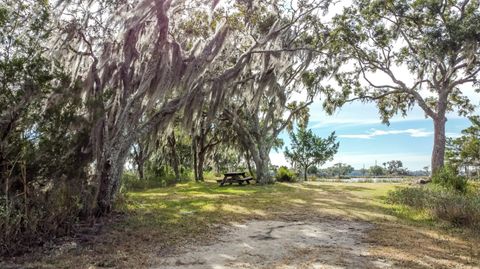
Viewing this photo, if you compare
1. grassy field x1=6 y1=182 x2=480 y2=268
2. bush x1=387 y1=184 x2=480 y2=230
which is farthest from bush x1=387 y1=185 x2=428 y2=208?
grassy field x1=6 y1=182 x2=480 y2=268

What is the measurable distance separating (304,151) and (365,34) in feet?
53.2

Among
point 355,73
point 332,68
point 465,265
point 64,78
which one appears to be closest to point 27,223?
point 64,78

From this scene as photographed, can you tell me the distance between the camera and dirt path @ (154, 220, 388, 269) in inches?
190

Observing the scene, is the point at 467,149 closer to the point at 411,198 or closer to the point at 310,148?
the point at 310,148

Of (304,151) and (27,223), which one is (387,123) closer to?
(304,151)

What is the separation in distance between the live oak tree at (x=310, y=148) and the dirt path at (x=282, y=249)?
25.5m

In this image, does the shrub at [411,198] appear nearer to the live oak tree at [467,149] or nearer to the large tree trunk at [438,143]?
the large tree trunk at [438,143]

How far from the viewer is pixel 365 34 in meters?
18.3

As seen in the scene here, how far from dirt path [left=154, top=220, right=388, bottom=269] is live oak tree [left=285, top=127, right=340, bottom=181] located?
2550 cm

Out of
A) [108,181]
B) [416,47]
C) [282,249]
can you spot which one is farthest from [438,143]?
[108,181]

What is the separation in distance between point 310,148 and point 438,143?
49.0ft

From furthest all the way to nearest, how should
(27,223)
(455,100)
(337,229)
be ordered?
(455,100) → (337,229) → (27,223)

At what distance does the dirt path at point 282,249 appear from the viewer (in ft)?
15.8

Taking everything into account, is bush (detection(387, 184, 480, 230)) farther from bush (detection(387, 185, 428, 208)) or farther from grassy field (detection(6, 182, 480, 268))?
grassy field (detection(6, 182, 480, 268))
